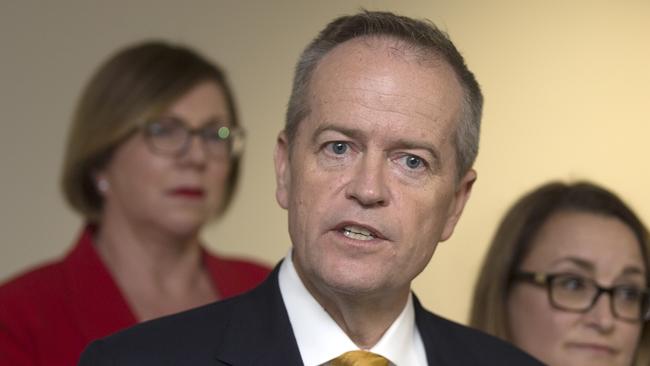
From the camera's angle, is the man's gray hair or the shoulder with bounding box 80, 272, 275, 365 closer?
the shoulder with bounding box 80, 272, 275, 365

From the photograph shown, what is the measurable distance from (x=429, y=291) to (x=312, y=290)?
6.87ft

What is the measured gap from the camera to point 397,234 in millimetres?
2277

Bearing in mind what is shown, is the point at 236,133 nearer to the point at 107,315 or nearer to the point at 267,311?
the point at 107,315

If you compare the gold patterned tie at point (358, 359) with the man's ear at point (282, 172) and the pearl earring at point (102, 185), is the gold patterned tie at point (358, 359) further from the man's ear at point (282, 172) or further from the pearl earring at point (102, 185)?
the pearl earring at point (102, 185)

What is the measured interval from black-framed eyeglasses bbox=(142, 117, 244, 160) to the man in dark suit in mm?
1322

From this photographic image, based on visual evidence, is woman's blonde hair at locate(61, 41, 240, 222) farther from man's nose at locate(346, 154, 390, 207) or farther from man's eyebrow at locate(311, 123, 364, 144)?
man's nose at locate(346, 154, 390, 207)

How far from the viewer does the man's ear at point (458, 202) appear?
2.50m

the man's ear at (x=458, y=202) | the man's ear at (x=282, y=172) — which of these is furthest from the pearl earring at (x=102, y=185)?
the man's ear at (x=458, y=202)

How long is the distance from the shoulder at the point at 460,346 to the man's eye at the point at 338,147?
0.43 m

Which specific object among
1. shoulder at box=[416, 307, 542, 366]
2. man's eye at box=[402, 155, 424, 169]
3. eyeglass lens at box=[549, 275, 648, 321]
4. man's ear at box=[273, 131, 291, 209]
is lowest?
eyeglass lens at box=[549, 275, 648, 321]

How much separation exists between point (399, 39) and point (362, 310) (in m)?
0.51

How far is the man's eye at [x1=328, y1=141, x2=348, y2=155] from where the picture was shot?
90.1 inches

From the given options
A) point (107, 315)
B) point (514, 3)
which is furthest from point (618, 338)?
point (514, 3)

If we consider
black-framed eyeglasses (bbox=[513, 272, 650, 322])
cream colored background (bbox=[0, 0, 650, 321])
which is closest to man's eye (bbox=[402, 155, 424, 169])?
black-framed eyeglasses (bbox=[513, 272, 650, 322])
